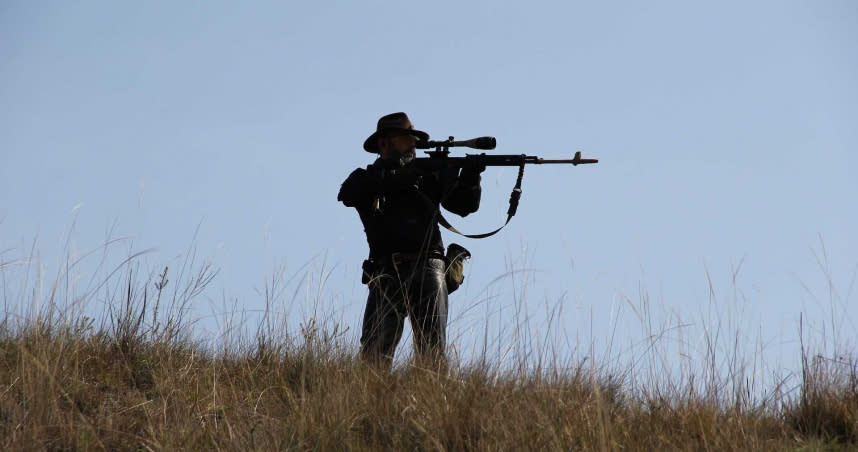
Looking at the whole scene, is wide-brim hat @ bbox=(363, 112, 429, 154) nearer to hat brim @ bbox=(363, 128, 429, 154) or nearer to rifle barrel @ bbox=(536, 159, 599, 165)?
hat brim @ bbox=(363, 128, 429, 154)

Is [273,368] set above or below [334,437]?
above

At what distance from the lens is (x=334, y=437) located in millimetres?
3900

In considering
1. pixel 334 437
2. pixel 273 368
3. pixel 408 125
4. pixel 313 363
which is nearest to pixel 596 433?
pixel 334 437

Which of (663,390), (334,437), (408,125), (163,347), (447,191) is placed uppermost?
(408,125)

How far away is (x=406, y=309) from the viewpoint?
5246 millimetres

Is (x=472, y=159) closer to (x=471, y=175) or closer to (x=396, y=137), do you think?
(x=471, y=175)

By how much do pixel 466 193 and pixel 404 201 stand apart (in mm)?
418

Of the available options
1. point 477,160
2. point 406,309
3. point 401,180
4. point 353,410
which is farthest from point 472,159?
point 353,410

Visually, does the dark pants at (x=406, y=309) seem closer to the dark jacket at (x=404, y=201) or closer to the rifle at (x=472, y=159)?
the dark jacket at (x=404, y=201)

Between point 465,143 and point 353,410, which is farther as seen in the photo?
point 465,143

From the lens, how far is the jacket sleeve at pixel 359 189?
540 centimetres

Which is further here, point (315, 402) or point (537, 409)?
point (315, 402)

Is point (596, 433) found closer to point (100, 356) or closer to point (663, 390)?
point (663, 390)

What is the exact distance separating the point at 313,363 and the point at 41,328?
1.68 meters
